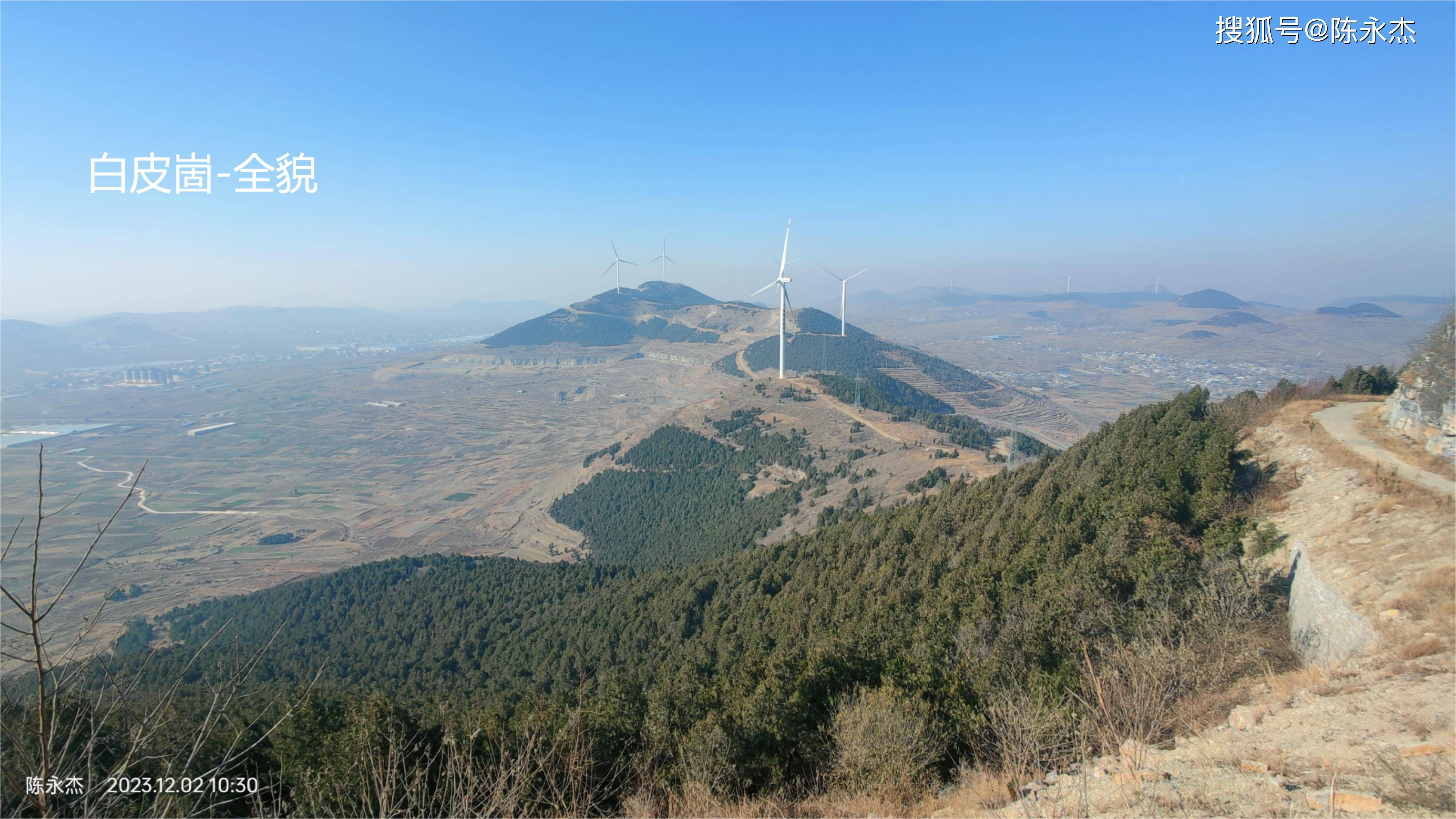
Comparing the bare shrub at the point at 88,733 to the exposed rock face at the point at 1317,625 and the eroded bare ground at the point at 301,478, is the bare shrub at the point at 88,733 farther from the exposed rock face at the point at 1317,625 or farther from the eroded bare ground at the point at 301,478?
the eroded bare ground at the point at 301,478

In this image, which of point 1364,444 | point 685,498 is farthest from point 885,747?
point 685,498

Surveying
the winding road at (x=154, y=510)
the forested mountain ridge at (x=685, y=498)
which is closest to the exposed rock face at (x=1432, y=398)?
the forested mountain ridge at (x=685, y=498)

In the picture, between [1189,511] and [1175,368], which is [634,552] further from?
[1175,368]

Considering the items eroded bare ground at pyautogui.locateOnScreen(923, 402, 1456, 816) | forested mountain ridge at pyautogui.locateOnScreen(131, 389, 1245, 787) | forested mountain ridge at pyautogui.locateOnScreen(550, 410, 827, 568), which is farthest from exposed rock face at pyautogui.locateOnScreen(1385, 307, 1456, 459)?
forested mountain ridge at pyautogui.locateOnScreen(550, 410, 827, 568)

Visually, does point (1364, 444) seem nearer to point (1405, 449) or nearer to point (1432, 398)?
point (1405, 449)

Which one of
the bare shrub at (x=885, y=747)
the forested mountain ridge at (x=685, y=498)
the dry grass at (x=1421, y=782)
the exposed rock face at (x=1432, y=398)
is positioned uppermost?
the exposed rock face at (x=1432, y=398)

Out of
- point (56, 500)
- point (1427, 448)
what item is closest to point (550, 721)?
point (1427, 448)
